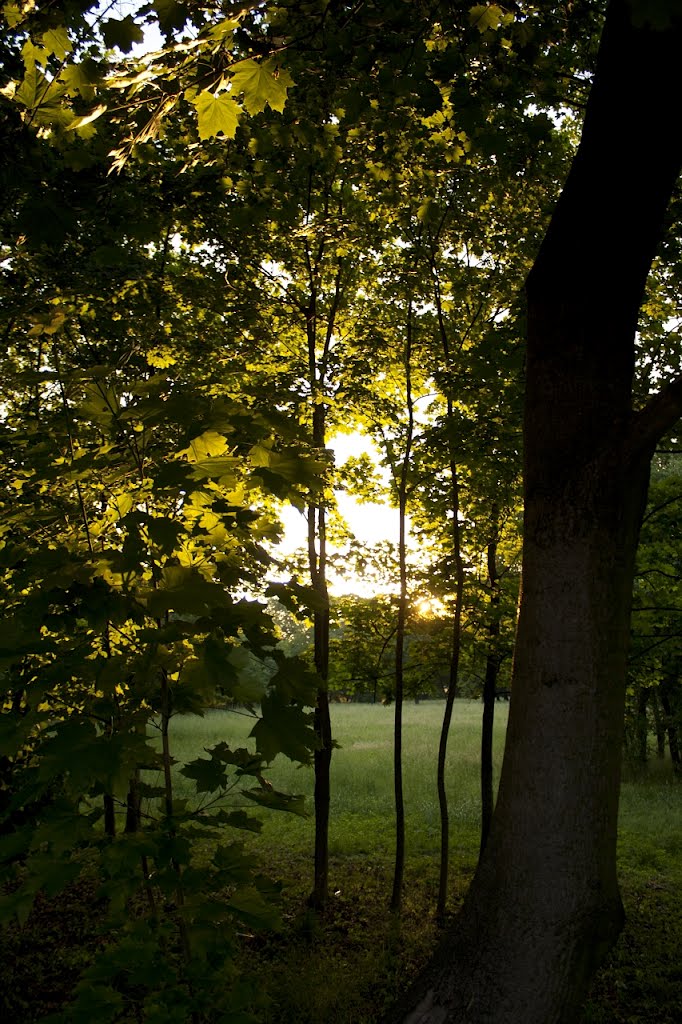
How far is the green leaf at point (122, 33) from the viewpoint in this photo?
7.73 feet

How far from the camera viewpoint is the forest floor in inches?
214

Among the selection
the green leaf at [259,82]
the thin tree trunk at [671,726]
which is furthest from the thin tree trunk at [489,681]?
the thin tree trunk at [671,726]

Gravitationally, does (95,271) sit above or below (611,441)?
above

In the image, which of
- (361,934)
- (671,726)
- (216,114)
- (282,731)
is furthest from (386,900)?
(671,726)

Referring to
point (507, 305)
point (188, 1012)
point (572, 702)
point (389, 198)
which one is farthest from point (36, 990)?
point (507, 305)

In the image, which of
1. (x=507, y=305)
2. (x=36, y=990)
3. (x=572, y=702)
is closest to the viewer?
(x=572, y=702)

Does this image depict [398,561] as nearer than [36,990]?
No

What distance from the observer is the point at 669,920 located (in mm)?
7543

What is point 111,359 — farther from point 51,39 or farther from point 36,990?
point 36,990

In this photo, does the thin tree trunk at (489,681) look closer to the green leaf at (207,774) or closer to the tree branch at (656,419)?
the tree branch at (656,419)

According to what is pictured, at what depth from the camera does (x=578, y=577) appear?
9.11 feet

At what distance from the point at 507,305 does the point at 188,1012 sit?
8.15m

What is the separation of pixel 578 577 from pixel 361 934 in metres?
6.37

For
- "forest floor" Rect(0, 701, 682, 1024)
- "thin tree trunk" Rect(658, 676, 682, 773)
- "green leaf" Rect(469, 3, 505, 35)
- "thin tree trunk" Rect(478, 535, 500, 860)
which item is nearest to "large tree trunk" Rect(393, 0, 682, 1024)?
"green leaf" Rect(469, 3, 505, 35)
